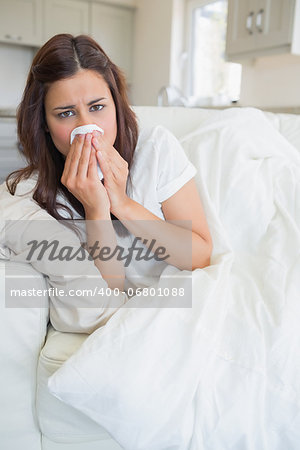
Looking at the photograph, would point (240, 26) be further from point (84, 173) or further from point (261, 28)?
point (84, 173)

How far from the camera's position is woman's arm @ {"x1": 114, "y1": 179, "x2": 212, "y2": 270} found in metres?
0.96

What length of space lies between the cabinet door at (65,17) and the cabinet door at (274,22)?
230 centimetres

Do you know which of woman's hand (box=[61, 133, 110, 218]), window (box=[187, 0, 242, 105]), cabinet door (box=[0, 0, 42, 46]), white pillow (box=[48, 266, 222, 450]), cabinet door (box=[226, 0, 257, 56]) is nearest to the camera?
white pillow (box=[48, 266, 222, 450])

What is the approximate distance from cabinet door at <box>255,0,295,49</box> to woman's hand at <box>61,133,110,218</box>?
2190mm

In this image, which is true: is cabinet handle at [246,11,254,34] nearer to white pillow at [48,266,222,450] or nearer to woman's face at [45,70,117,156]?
woman's face at [45,70,117,156]

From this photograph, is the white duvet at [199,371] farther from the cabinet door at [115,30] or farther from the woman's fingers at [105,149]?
the cabinet door at [115,30]

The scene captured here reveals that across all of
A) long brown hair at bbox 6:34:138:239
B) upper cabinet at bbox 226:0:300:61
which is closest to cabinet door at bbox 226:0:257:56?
upper cabinet at bbox 226:0:300:61

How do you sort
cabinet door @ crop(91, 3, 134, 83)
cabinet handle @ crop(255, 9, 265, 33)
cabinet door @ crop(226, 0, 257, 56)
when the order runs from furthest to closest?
cabinet door @ crop(91, 3, 134, 83) < cabinet door @ crop(226, 0, 257, 56) < cabinet handle @ crop(255, 9, 265, 33)

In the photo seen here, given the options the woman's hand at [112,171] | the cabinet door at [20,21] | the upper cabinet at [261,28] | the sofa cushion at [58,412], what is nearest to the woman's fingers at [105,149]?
the woman's hand at [112,171]

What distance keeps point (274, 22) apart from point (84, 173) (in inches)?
93.3

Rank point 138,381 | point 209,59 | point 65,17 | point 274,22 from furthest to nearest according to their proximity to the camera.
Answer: point 65,17
point 209,59
point 274,22
point 138,381

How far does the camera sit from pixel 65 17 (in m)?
4.39

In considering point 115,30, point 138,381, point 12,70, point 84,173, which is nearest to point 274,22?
point 84,173

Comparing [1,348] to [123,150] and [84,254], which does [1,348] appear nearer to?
[84,254]
